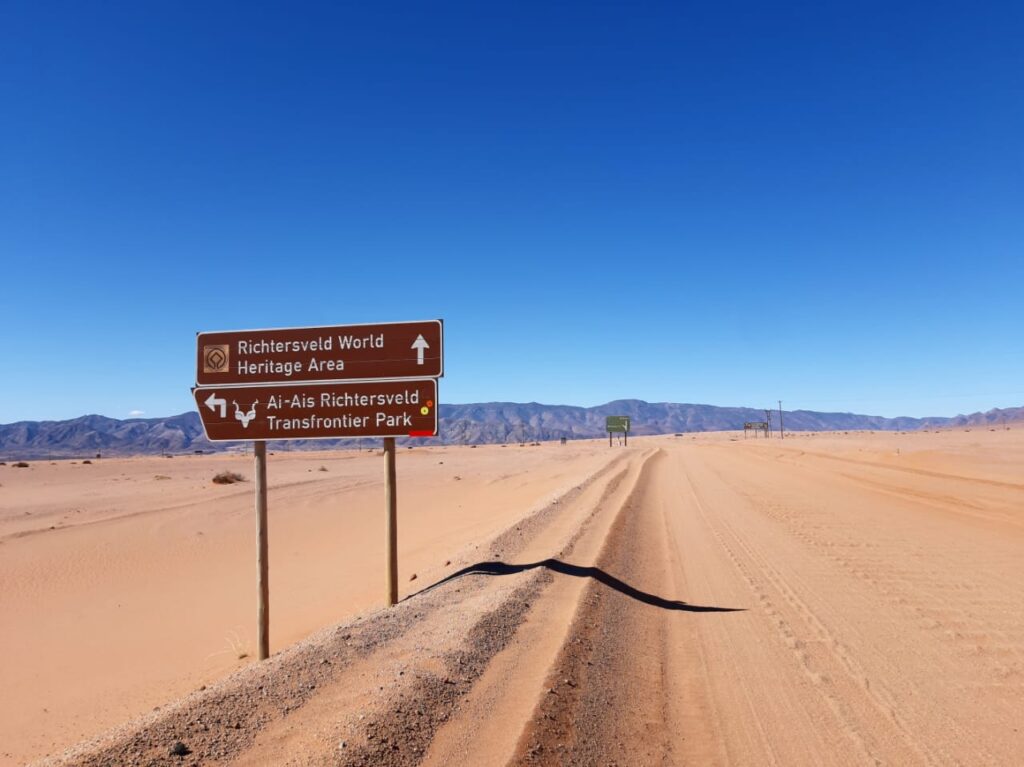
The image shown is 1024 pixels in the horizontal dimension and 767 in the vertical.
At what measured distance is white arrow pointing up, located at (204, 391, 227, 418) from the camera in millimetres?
7801

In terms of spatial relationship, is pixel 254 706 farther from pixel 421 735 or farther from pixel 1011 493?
pixel 1011 493

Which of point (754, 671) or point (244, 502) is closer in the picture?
point (754, 671)

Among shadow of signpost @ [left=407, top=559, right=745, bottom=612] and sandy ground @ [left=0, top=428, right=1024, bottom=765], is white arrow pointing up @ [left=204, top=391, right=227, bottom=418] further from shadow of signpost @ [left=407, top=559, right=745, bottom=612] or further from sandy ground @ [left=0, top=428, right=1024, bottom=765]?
shadow of signpost @ [left=407, top=559, right=745, bottom=612]

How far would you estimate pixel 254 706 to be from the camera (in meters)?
4.73

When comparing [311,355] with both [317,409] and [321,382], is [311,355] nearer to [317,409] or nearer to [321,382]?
[321,382]

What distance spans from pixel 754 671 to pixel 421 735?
122 inches

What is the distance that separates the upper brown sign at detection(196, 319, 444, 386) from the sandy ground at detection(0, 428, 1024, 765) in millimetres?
2899

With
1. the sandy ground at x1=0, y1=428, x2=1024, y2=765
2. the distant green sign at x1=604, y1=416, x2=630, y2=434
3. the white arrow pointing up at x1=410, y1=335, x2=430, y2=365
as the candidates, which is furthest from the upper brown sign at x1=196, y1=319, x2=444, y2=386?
the distant green sign at x1=604, y1=416, x2=630, y2=434

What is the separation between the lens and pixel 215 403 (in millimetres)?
7812

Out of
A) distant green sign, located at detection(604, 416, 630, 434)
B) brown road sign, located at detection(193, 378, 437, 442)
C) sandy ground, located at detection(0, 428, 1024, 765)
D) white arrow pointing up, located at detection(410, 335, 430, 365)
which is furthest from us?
distant green sign, located at detection(604, 416, 630, 434)

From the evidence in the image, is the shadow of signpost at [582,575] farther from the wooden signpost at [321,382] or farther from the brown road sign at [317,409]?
the brown road sign at [317,409]

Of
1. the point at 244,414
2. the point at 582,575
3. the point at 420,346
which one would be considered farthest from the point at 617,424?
the point at 244,414

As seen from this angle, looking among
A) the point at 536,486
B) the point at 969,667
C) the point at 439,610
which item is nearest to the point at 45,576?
the point at 439,610

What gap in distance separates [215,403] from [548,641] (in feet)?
16.0
